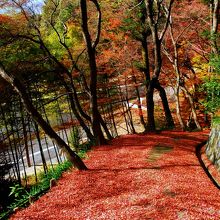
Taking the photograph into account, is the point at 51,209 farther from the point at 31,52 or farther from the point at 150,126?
the point at 31,52

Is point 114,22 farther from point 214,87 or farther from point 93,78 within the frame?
point 214,87

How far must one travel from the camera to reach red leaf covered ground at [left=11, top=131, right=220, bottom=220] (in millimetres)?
9547

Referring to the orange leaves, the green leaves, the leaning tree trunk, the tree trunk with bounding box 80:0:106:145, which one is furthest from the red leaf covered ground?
the orange leaves

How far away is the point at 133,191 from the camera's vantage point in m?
11.3

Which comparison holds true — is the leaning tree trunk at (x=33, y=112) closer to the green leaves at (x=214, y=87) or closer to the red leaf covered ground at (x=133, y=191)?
the red leaf covered ground at (x=133, y=191)

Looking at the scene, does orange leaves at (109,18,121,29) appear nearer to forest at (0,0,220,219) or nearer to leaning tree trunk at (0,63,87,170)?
forest at (0,0,220,219)

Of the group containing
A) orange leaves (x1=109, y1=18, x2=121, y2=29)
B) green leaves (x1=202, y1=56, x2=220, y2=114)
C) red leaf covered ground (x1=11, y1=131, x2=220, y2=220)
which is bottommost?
red leaf covered ground (x1=11, y1=131, x2=220, y2=220)

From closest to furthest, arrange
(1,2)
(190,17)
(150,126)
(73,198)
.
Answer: (73,198) → (1,2) → (150,126) → (190,17)

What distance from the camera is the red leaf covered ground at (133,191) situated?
955 cm

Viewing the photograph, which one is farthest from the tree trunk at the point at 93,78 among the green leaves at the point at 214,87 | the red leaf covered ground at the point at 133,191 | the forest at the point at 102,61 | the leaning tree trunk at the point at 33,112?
the green leaves at the point at 214,87

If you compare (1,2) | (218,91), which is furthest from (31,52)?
(218,91)

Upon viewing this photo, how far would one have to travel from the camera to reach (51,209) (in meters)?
10.2

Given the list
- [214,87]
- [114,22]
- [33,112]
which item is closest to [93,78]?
[33,112]

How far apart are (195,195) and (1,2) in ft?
51.3
